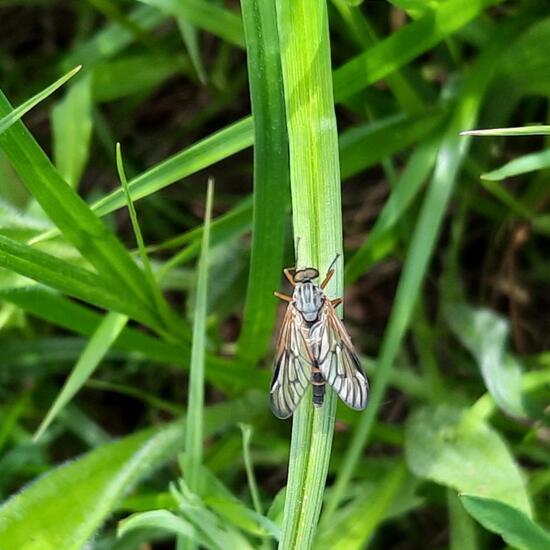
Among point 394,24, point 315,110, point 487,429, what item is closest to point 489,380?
point 487,429

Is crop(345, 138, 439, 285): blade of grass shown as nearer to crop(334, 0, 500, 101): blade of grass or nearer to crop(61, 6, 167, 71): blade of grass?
crop(334, 0, 500, 101): blade of grass

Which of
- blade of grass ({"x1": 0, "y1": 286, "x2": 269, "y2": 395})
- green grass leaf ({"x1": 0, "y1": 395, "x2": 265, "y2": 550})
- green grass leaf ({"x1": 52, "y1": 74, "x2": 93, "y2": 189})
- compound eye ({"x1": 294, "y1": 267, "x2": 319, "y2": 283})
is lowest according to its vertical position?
green grass leaf ({"x1": 0, "y1": 395, "x2": 265, "y2": 550})

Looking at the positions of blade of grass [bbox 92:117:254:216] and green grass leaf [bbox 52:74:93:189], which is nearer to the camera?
blade of grass [bbox 92:117:254:216]

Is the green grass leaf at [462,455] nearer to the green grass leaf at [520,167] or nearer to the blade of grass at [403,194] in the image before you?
the blade of grass at [403,194]

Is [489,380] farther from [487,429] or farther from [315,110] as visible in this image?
[315,110]

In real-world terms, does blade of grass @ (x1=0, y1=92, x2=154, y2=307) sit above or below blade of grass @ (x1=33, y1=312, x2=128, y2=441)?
above

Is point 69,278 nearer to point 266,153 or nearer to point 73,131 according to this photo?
point 266,153

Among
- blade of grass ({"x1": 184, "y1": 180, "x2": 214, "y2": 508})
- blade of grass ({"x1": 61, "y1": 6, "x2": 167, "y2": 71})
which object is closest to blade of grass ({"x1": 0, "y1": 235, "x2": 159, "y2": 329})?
blade of grass ({"x1": 184, "y1": 180, "x2": 214, "y2": 508})

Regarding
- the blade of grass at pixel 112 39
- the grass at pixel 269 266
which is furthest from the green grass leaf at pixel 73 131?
the blade of grass at pixel 112 39
